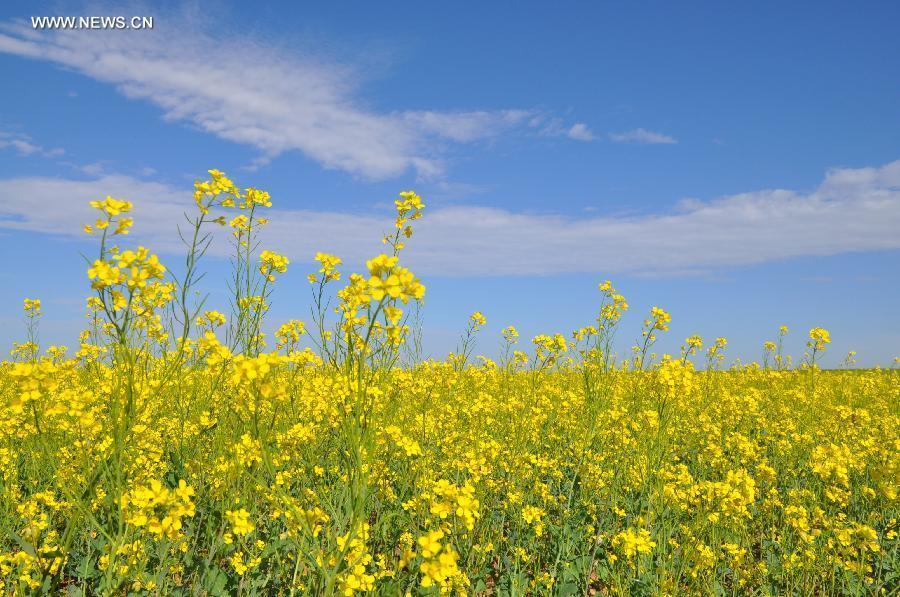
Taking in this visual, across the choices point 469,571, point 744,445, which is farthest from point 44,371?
point 744,445

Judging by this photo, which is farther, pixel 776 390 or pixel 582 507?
pixel 776 390

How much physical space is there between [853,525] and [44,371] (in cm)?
536

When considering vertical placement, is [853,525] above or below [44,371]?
below

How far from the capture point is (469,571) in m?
3.43

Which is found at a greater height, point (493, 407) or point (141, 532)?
point (493, 407)

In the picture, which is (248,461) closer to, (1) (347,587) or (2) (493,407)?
(1) (347,587)

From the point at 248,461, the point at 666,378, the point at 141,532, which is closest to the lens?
the point at 141,532

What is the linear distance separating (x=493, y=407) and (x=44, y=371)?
15.3 feet

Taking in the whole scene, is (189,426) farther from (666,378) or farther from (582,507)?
→ (666,378)

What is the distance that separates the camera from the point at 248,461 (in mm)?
3545

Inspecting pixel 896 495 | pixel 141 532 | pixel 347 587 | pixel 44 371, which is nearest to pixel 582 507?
pixel 896 495

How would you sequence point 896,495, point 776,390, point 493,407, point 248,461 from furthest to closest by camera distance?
point 776,390 < point 493,407 < point 896,495 < point 248,461

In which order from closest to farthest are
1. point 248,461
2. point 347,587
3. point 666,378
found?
point 347,587 < point 248,461 < point 666,378

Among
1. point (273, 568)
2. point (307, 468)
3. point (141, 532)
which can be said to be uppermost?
point (307, 468)
